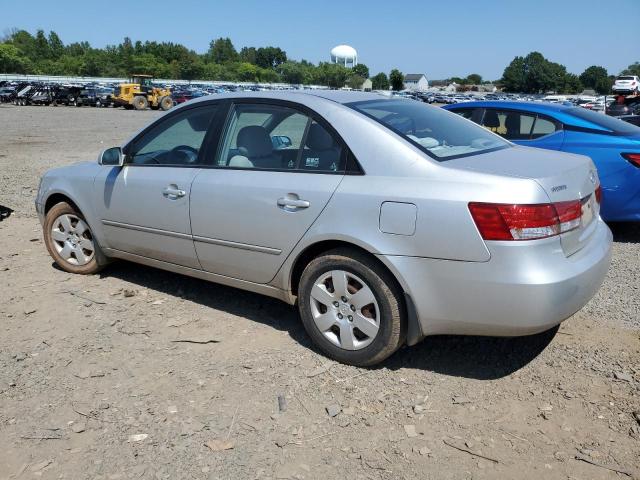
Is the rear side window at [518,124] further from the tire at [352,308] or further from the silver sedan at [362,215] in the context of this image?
the tire at [352,308]

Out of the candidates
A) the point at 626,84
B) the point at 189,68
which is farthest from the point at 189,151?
the point at 189,68

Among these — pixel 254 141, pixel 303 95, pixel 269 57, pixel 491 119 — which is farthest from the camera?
pixel 269 57

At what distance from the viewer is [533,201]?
2.95 m

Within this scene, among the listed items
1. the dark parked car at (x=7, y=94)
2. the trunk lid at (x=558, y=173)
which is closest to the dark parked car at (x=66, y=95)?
the dark parked car at (x=7, y=94)

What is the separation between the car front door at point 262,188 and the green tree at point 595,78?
13465 centimetres

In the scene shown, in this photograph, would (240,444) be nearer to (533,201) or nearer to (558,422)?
(558,422)

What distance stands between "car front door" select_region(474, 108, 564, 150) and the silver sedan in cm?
261

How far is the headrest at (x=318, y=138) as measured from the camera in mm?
3607

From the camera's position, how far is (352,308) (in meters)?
3.47

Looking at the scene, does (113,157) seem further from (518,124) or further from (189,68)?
(189,68)

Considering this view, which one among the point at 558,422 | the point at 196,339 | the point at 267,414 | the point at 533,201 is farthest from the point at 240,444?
the point at 533,201

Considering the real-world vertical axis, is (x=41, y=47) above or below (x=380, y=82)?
above

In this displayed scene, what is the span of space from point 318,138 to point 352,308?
3.58 ft

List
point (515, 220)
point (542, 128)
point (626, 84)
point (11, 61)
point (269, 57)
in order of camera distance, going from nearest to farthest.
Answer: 1. point (515, 220)
2. point (542, 128)
3. point (626, 84)
4. point (11, 61)
5. point (269, 57)
